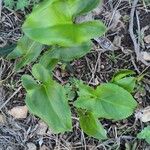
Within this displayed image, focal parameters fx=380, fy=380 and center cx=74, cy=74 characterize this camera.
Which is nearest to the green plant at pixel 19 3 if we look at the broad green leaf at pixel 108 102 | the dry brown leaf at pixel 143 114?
the broad green leaf at pixel 108 102

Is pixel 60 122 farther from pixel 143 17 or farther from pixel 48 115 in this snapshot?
pixel 143 17

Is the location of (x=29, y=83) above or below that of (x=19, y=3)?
below

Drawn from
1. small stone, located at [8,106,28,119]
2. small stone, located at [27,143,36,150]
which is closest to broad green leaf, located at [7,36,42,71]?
small stone, located at [8,106,28,119]

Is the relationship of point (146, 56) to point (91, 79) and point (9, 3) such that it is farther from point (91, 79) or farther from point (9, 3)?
point (9, 3)

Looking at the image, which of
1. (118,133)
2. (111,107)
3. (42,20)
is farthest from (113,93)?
(42,20)

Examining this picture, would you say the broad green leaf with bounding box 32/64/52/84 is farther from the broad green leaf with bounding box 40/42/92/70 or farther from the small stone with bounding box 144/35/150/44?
the small stone with bounding box 144/35/150/44

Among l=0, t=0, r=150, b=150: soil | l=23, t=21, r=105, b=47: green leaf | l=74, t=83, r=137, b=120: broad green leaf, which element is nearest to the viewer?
l=23, t=21, r=105, b=47: green leaf

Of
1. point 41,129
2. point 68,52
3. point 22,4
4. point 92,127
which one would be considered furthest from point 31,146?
point 22,4
